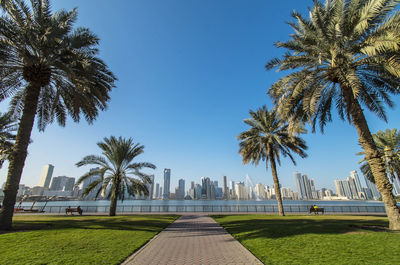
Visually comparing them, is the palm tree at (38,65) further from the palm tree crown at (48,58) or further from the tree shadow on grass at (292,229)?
the tree shadow on grass at (292,229)

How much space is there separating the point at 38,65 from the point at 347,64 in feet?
55.4

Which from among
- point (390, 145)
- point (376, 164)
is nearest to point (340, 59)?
point (376, 164)

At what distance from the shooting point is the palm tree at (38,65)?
9.38m

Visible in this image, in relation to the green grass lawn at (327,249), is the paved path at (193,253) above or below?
below

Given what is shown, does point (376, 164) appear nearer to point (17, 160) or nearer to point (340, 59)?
point (340, 59)

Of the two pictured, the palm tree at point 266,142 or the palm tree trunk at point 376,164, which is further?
the palm tree at point 266,142

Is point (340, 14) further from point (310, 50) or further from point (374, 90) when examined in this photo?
point (374, 90)

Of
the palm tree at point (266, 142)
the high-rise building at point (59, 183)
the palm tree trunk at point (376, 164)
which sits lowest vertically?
the palm tree trunk at point (376, 164)

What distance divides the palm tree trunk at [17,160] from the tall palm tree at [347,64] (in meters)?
14.5

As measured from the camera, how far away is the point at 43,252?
5.71m

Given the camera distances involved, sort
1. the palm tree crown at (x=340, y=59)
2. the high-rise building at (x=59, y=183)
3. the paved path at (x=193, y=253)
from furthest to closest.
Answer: the high-rise building at (x=59, y=183)
the palm tree crown at (x=340, y=59)
the paved path at (x=193, y=253)

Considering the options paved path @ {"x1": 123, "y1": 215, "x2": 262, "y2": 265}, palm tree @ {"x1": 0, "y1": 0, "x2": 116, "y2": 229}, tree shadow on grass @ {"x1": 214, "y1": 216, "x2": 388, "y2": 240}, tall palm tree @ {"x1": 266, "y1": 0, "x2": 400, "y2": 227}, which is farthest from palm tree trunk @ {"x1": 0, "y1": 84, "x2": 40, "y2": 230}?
tall palm tree @ {"x1": 266, "y1": 0, "x2": 400, "y2": 227}

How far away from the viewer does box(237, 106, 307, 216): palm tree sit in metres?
19.8

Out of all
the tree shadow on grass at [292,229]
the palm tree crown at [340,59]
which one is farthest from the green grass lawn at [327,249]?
the palm tree crown at [340,59]
